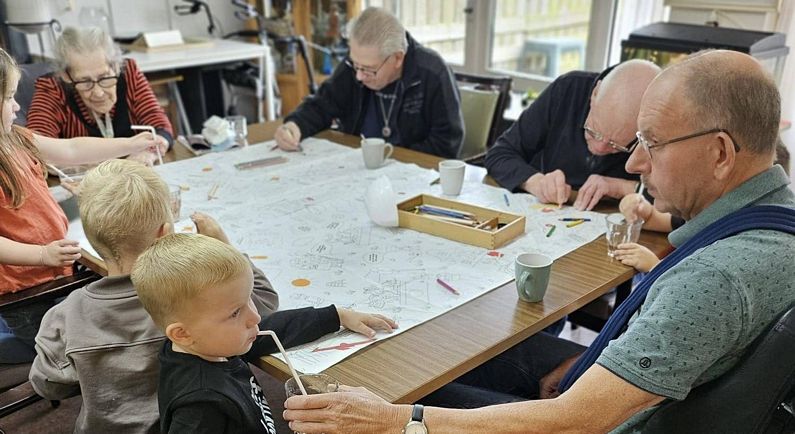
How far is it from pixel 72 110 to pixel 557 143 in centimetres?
176

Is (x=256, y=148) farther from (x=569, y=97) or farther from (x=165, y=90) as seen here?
(x=165, y=90)

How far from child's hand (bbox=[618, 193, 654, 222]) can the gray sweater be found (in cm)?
98

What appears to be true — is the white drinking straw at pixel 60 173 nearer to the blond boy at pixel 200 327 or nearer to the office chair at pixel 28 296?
the office chair at pixel 28 296

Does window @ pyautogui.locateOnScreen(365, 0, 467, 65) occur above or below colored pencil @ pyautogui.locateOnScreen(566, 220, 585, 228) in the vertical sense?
above

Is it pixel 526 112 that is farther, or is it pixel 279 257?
pixel 526 112

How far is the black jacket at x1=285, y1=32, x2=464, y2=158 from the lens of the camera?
2.61 m

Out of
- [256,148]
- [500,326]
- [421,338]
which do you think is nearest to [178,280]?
[421,338]

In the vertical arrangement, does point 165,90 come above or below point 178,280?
below

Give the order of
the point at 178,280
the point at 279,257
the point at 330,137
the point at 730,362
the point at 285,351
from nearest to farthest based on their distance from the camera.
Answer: the point at 730,362 < the point at 178,280 < the point at 285,351 < the point at 279,257 < the point at 330,137

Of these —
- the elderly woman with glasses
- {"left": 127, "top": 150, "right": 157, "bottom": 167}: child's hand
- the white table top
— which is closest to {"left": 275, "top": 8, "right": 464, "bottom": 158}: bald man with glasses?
{"left": 127, "top": 150, "right": 157, "bottom": 167}: child's hand

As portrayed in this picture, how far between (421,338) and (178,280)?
0.46 m

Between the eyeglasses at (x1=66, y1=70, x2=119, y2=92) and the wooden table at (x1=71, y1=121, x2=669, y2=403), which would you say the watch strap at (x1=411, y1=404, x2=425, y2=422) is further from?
the eyeglasses at (x1=66, y1=70, x2=119, y2=92)

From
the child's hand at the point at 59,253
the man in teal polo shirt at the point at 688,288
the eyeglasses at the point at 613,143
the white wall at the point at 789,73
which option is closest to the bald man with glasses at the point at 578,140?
the eyeglasses at the point at 613,143

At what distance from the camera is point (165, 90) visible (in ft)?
14.9
